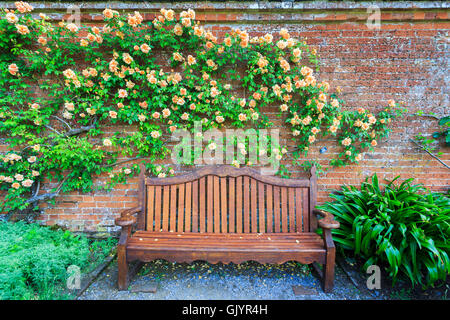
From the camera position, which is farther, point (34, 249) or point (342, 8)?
point (342, 8)

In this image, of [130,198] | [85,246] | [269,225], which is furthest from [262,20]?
[85,246]

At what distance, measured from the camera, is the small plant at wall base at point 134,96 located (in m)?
2.48

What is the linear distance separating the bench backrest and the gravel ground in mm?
418

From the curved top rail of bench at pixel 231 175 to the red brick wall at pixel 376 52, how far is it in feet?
2.10

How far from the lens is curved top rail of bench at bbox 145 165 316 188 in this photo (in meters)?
2.32

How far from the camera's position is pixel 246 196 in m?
2.32

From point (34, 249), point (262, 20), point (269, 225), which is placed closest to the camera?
point (34, 249)

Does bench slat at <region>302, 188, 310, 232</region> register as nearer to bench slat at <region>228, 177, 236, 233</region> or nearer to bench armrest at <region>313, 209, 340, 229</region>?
bench armrest at <region>313, 209, 340, 229</region>

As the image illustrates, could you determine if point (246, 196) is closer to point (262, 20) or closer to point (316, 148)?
point (316, 148)

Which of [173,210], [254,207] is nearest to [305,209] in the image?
[254,207]

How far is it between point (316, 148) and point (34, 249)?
11.5 ft

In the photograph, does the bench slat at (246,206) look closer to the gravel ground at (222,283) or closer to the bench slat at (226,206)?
the bench slat at (226,206)

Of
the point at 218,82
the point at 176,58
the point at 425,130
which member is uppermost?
the point at 176,58

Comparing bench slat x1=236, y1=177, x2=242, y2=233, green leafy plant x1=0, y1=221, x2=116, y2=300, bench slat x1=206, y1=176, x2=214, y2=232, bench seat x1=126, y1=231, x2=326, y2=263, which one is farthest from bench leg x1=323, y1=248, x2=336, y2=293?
green leafy plant x1=0, y1=221, x2=116, y2=300
